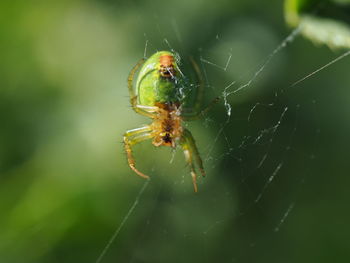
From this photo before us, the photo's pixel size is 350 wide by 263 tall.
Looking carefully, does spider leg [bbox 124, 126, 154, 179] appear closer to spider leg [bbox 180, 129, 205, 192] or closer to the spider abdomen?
spider leg [bbox 180, 129, 205, 192]

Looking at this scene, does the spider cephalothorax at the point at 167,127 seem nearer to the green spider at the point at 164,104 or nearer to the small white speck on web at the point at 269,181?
the green spider at the point at 164,104

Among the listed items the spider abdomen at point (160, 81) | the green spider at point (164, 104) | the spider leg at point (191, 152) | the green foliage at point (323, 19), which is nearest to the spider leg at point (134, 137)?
the green spider at point (164, 104)

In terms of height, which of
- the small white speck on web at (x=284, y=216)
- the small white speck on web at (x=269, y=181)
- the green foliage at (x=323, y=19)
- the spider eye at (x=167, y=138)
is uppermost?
the spider eye at (x=167, y=138)

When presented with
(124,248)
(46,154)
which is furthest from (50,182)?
(124,248)

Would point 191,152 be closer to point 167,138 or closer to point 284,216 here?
point 167,138

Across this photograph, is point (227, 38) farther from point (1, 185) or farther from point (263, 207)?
point (1, 185)
